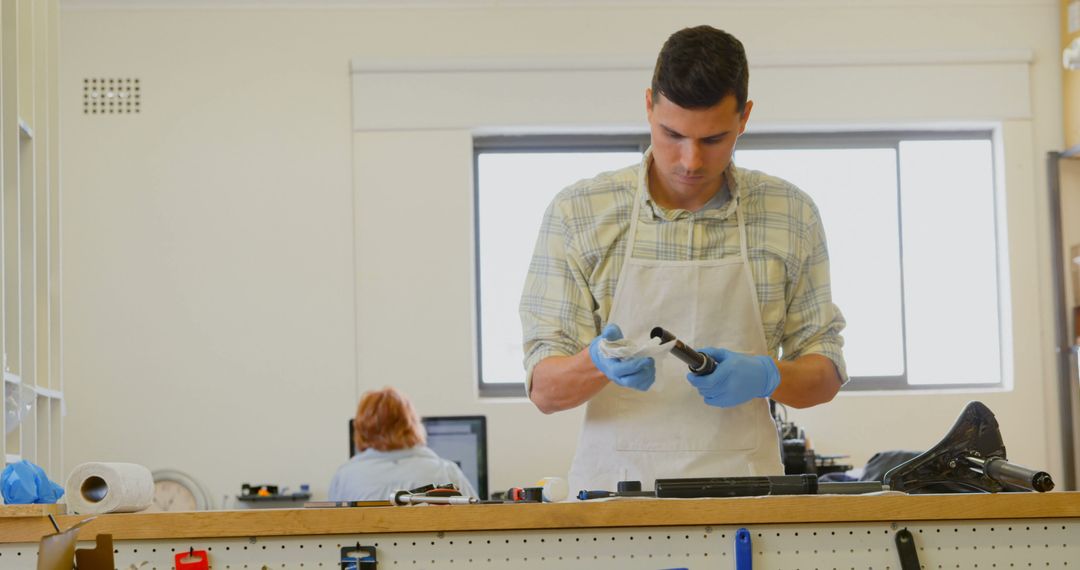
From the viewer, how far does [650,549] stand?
4.77 ft

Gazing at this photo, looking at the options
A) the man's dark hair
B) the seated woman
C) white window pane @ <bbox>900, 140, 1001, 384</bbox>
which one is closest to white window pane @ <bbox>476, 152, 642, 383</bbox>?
white window pane @ <bbox>900, 140, 1001, 384</bbox>

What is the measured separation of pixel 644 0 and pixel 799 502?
13.8ft

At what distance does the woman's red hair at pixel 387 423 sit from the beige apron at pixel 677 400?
81.7 inches

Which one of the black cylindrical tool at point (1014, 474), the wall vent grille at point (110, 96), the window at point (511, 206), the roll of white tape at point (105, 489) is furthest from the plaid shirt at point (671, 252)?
the wall vent grille at point (110, 96)

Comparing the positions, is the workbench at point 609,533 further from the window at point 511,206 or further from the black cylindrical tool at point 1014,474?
the window at point 511,206

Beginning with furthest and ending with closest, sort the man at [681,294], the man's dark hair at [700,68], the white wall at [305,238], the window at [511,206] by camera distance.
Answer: the window at [511,206] < the white wall at [305,238] < the man at [681,294] < the man's dark hair at [700,68]

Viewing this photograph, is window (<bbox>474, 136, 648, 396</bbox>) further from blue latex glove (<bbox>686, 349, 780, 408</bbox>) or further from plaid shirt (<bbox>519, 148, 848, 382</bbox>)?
blue latex glove (<bbox>686, 349, 780, 408</bbox>)

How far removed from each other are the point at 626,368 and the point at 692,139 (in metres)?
0.40

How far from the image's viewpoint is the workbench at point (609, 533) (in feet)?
4.68

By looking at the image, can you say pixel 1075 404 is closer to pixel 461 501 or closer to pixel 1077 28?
pixel 1077 28

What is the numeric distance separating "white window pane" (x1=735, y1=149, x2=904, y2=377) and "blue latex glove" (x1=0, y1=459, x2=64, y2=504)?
4288 millimetres

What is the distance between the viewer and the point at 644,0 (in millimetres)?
5391

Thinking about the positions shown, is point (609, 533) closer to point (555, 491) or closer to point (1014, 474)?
point (555, 491)

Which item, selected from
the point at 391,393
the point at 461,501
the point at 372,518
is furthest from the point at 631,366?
the point at 391,393
